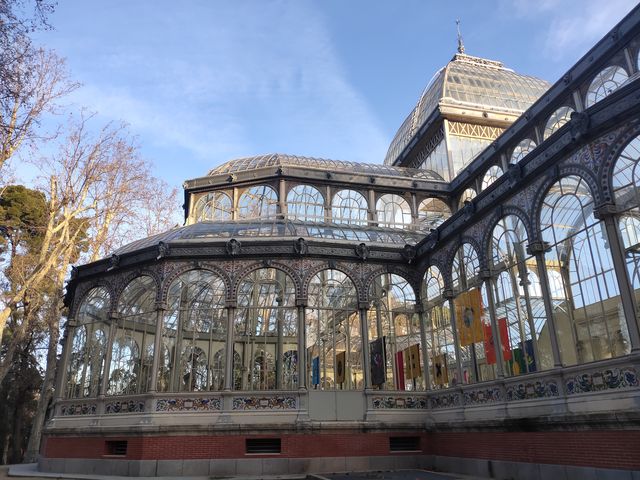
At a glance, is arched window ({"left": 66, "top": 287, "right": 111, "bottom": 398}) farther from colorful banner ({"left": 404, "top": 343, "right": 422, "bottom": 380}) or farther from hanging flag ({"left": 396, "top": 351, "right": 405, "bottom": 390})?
colorful banner ({"left": 404, "top": 343, "right": 422, "bottom": 380})

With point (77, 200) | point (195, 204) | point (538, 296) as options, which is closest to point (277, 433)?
point (538, 296)

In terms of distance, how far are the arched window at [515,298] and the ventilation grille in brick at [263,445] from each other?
294 inches

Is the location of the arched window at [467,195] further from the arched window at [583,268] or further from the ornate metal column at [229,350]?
the ornate metal column at [229,350]

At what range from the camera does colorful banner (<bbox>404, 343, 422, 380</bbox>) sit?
1772 cm

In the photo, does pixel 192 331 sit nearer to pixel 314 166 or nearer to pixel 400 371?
pixel 400 371

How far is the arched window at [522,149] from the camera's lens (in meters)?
20.6

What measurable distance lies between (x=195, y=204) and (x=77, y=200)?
224 inches

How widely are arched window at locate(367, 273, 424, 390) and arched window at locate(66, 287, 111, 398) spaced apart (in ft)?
34.2

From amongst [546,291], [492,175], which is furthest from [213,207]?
[546,291]

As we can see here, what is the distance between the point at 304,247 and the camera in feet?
61.3

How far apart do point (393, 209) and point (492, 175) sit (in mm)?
4939

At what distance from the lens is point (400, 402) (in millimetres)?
17750

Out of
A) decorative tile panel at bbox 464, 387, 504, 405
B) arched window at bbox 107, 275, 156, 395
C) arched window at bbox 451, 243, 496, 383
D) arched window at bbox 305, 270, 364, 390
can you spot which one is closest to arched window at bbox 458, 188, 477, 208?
arched window at bbox 451, 243, 496, 383

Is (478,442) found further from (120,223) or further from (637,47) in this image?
(120,223)
